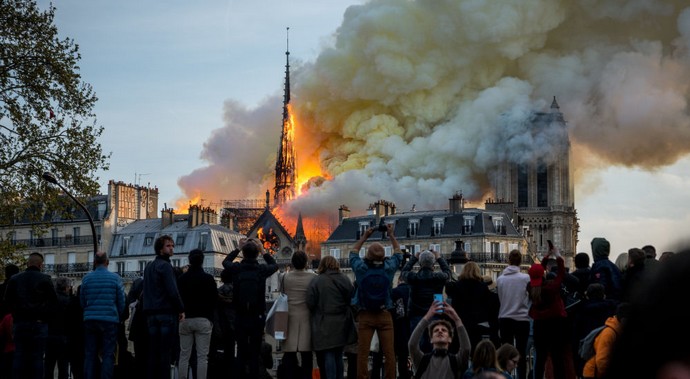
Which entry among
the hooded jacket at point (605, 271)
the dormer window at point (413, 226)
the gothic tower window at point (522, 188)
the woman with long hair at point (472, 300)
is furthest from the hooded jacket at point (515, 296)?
the gothic tower window at point (522, 188)

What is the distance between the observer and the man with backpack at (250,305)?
1617 centimetres

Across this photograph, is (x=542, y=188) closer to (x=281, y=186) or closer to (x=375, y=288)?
(x=281, y=186)

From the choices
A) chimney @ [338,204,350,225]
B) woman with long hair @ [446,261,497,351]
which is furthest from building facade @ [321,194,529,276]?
woman with long hair @ [446,261,497,351]

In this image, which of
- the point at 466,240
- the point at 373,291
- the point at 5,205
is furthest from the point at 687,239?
the point at 466,240

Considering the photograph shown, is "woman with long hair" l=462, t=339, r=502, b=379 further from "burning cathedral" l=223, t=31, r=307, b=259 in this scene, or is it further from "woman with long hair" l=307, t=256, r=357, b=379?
"burning cathedral" l=223, t=31, r=307, b=259

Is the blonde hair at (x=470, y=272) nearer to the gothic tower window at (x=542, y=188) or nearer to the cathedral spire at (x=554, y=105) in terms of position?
the cathedral spire at (x=554, y=105)

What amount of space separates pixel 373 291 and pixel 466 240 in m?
63.7

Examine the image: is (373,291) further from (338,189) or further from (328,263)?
(338,189)

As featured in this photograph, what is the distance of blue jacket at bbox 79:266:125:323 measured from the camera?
15.6m

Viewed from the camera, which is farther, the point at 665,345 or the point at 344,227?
the point at 344,227

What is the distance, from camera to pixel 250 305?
53.4 feet

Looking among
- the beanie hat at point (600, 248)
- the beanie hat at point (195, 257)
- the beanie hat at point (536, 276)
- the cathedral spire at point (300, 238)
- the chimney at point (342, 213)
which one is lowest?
the beanie hat at point (536, 276)

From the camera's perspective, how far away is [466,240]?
78.5 m

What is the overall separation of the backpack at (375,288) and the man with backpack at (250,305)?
1.46m
